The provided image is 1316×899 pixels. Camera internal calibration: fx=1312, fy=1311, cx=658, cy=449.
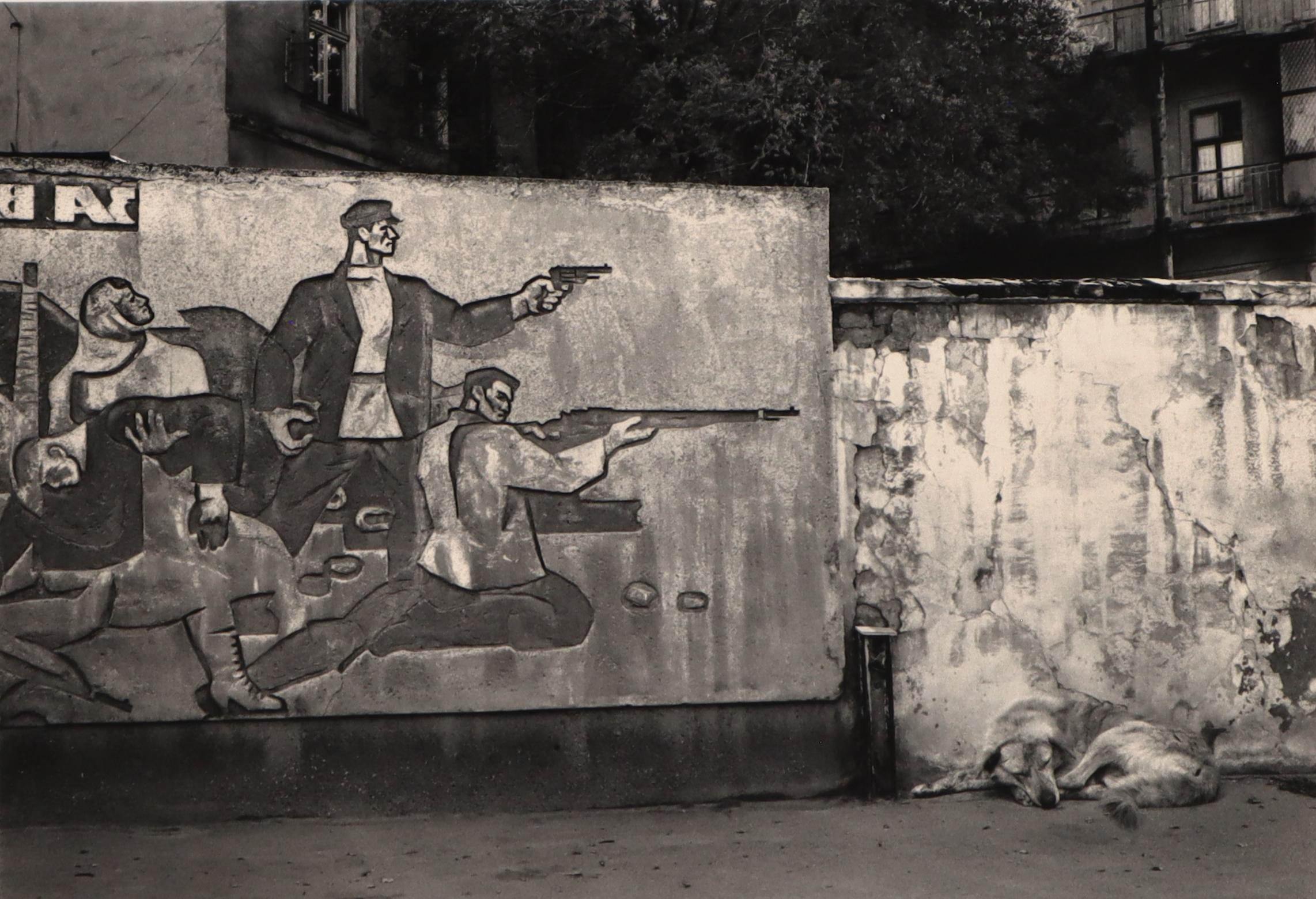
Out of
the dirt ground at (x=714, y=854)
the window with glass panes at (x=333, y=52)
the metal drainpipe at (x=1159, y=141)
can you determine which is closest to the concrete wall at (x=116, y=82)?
the window with glass panes at (x=333, y=52)

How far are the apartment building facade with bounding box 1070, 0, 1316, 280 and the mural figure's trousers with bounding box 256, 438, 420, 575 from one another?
14580mm

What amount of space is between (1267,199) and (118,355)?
17.0 m

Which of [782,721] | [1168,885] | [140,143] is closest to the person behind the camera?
[1168,885]

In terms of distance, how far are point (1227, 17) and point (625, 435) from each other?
657 inches

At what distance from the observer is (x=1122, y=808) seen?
17.8 ft

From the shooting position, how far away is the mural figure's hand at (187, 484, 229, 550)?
18.0 ft

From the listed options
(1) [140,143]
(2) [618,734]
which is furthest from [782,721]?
(1) [140,143]

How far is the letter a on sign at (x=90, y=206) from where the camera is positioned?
5.44 metres

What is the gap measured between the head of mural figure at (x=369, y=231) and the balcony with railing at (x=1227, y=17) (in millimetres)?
16267

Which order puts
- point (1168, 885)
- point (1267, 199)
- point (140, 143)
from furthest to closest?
point (1267, 199) → point (140, 143) → point (1168, 885)

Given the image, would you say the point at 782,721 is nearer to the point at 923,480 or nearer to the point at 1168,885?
the point at 923,480

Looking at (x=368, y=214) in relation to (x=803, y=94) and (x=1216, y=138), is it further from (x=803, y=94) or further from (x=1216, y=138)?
(x=1216, y=138)

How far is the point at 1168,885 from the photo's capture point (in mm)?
4648

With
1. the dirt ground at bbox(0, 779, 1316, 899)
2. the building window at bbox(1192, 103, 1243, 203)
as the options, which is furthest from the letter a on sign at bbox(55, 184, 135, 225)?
the building window at bbox(1192, 103, 1243, 203)
